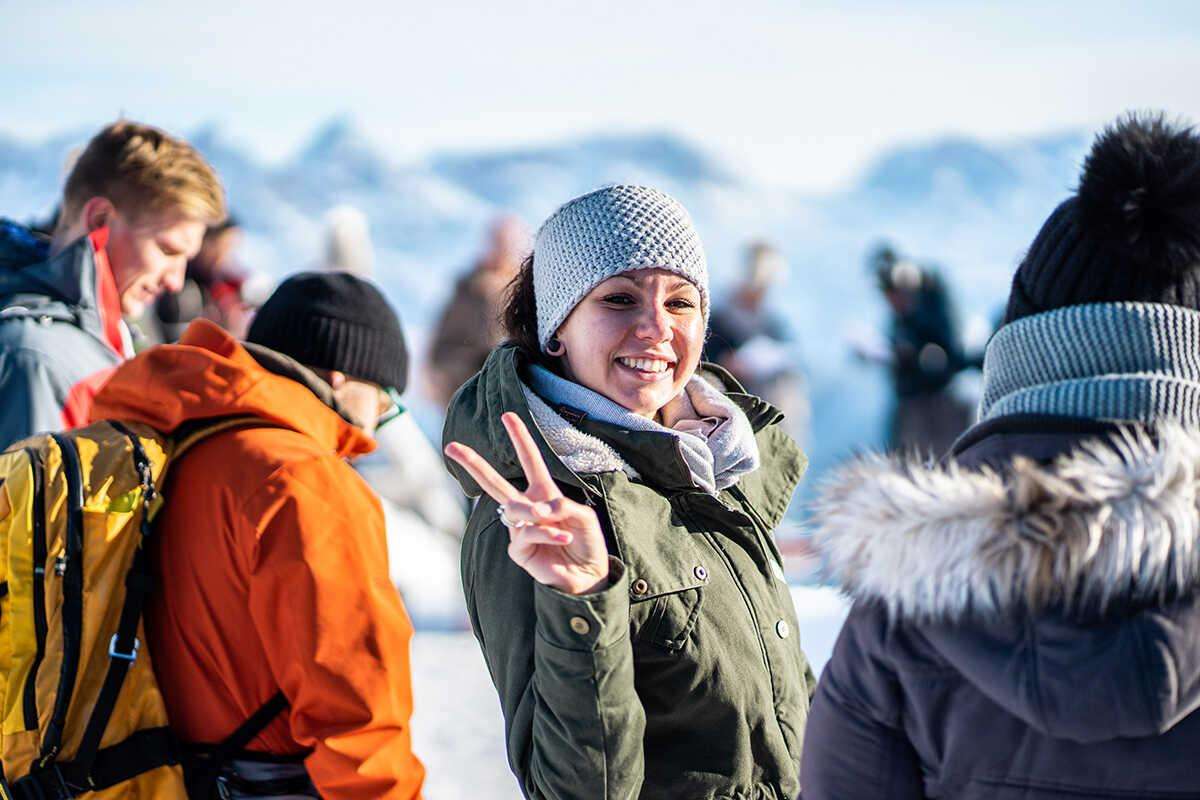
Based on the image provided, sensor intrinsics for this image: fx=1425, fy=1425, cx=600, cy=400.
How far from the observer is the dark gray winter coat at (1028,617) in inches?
53.8

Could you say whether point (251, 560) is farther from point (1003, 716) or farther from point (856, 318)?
point (856, 318)

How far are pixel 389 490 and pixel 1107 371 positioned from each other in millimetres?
5661

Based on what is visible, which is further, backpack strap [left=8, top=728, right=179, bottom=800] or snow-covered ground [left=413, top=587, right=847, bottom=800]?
snow-covered ground [left=413, top=587, right=847, bottom=800]

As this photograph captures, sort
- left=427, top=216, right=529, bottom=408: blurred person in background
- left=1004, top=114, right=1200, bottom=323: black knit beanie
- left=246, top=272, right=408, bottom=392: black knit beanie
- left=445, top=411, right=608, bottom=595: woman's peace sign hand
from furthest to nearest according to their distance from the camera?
left=427, top=216, right=529, bottom=408: blurred person in background
left=246, top=272, right=408, bottom=392: black knit beanie
left=445, top=411, right=608, bottom=595: woman's peace sign hand
left=1004, top=114, right=1200, bottom=323: black knit beanie

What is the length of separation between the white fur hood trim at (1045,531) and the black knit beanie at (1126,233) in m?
0.18

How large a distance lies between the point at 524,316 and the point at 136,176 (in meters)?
1.63

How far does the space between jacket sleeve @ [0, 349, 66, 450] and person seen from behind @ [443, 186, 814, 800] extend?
1418 mm

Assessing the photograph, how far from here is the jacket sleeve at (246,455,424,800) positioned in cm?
230

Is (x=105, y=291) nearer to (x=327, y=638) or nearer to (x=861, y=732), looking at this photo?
(x=327, y=638)

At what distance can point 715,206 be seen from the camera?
16.2 m

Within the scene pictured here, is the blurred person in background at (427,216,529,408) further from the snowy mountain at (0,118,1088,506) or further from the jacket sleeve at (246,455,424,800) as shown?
the jacket sleeve at (246,455,424,800)

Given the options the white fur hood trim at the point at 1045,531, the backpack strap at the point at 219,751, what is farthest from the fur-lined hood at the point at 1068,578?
the backpack strap at the point at 219,751

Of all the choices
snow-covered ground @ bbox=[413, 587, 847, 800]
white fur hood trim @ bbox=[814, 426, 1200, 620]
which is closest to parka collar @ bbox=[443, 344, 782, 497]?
white fur hood trim @ bbox=[814, 426, 1200, 620]

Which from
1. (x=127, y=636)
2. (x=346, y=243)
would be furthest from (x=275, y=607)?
(x=346, y=243)
